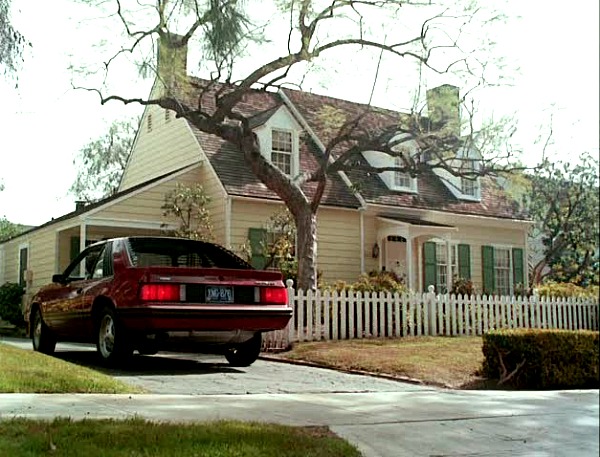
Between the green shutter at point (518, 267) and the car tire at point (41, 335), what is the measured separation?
14149mm

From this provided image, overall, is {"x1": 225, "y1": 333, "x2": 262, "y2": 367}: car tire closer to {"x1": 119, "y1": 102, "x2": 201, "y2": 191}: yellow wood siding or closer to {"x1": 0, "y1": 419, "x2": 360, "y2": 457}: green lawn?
{"x1": 119, "y1": 102, "x2": 201, "y2": 191}: yellow wood siding

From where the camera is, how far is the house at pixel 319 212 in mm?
6547

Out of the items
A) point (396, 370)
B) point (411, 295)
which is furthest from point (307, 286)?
point (396, 370)

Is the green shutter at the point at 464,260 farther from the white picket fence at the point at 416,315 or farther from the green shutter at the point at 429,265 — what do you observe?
the white picket fence at the point at 416,315

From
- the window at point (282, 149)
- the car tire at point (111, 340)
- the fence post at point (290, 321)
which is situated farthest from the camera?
the window at point (282, 149)

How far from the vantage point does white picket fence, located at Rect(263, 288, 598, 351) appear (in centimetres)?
1058

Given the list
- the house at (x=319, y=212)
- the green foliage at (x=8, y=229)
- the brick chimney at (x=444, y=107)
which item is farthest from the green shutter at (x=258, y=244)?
the green foliage at (x=8, y=229)

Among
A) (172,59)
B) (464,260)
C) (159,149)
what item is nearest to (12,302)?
(172,59)

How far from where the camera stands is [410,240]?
16.1 metres

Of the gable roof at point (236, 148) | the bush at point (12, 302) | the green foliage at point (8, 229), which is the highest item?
the gable roof at point (236, 148)

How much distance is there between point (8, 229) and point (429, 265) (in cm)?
1330

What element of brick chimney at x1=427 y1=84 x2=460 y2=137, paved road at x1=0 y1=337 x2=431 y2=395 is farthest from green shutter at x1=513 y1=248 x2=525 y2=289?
paved road at x1=0 y1=337 x2=431 y2=395

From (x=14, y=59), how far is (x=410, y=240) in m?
12.1

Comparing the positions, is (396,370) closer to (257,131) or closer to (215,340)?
(215,340)
